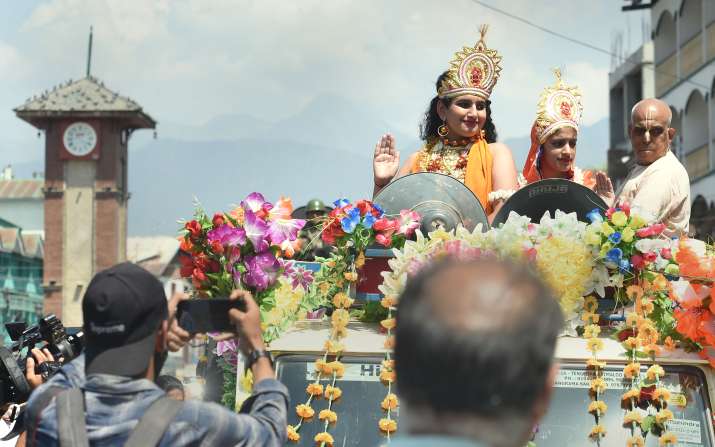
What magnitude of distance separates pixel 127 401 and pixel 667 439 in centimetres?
178

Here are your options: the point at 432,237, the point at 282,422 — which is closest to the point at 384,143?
the point at 432,237

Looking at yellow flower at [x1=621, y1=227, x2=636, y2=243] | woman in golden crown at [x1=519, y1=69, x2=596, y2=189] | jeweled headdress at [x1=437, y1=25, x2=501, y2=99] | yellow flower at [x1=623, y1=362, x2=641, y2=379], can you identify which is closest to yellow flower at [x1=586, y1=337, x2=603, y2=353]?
yellow flower at [x1=623, y1=362, x2=641, y2=379]

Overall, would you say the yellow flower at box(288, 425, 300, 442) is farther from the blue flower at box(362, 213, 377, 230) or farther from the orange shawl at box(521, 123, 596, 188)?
the orange shawl at box(521, 123, 596, 188)

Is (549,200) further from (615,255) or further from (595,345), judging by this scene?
(595,345)

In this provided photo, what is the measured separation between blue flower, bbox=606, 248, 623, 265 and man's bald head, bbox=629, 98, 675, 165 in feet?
4.82

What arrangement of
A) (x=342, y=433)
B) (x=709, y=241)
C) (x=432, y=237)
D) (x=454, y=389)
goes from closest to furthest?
1. (x=454, y=389)
2. (x=342, y=433)
3. (x=432, y=237)
4. (x=709, y=241)

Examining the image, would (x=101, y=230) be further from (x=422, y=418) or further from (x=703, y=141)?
(x=422, y=418)

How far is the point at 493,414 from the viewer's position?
1.61 m

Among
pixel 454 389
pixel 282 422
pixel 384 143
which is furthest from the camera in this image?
pixel 384 143

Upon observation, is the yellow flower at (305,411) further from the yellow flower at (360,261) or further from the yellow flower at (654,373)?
the yellow flower at (654,373)

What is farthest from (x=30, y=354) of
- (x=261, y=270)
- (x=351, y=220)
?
(x=351, y=220)

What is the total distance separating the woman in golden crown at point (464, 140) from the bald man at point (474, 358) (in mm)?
Answer: 3706

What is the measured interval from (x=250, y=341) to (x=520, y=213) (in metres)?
1.89

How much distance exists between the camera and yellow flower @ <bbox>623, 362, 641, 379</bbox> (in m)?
3.54
